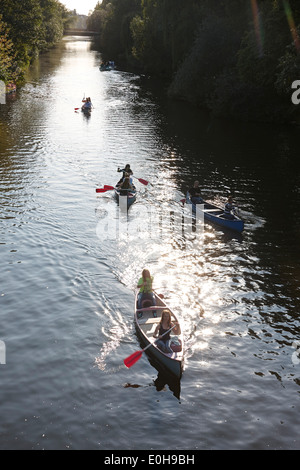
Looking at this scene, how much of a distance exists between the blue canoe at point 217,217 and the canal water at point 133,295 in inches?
20.7

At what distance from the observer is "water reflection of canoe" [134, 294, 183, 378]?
47.2 ft

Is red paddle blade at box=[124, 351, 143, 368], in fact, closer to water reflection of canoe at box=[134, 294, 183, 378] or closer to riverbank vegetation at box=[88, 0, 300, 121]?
water reflection of canoe at box=[134, 294, 183, 378]

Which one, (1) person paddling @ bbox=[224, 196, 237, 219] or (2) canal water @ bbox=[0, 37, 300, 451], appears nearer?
(2) canal water @ bbox=[0, 37, 300, 451]

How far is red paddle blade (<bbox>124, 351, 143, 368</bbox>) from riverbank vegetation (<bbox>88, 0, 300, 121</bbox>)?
2627cm

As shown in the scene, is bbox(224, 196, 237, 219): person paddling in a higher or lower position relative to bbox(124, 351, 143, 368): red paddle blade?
higher

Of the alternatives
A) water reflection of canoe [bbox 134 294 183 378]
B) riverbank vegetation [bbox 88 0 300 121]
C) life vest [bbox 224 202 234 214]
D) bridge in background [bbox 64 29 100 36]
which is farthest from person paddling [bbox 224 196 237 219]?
bridge in background [bbox 64 29 100 36]

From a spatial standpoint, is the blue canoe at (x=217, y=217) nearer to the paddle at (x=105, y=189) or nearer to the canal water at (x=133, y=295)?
the canal water at (x=133, y=295)

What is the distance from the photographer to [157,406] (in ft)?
44.3

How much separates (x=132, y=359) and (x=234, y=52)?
46.8m

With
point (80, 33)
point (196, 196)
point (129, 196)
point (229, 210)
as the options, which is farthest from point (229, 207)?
point (80, 33)

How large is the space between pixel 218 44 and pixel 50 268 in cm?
4241

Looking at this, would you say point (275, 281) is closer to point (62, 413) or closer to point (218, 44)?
point (62, 413)

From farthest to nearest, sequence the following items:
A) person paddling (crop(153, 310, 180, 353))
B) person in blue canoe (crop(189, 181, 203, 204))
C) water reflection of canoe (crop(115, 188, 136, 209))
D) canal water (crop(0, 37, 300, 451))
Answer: water reflection of canoe (crop(115, 188, 136, 209)) → person in blue canoe (crop(189, 181, 203, 204)) → person paddling (crop(153, 310, 180, 353)) → canal water (crop(0, 37, 300, 451))

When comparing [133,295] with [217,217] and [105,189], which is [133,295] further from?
[105,189]
